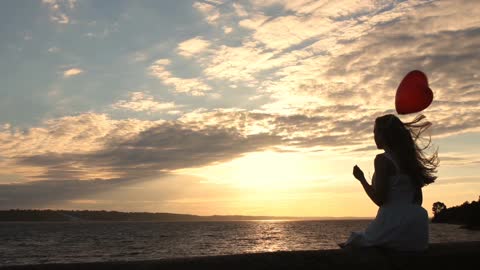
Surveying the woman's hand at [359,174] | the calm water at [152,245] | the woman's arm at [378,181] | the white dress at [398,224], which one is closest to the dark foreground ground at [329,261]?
the white dress at [398,224]

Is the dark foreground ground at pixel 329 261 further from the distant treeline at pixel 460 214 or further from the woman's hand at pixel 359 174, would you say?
the distant treeline at pixel 460 214

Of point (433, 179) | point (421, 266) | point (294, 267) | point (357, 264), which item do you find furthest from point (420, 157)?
point (294, 267)

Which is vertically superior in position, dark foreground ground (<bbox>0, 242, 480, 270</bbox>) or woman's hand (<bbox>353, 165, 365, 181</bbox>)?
woman's hand (<bbox>353, 165, 365, 181</bbox>)

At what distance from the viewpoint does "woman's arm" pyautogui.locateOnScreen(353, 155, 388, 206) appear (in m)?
4.12

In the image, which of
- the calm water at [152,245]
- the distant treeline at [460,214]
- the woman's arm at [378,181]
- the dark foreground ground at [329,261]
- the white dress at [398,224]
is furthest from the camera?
the distant treeline at [460,214]

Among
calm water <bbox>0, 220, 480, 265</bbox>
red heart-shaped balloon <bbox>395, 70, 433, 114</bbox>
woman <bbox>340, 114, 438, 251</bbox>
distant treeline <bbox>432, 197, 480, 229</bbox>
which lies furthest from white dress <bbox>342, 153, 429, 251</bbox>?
distant treeline <bbox>432, 197, 480, 229</bbox>

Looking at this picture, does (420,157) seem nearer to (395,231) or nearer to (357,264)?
(395,231)

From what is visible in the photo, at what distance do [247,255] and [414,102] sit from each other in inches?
87.2

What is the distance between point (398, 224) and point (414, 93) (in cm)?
112

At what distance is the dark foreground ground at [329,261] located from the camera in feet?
8.61

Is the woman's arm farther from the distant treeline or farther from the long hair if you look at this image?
the distant treeline

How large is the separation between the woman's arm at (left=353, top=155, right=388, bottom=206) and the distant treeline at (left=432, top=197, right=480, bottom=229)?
10095cm

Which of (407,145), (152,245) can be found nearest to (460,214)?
(152,245)

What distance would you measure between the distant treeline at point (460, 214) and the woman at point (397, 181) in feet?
331
